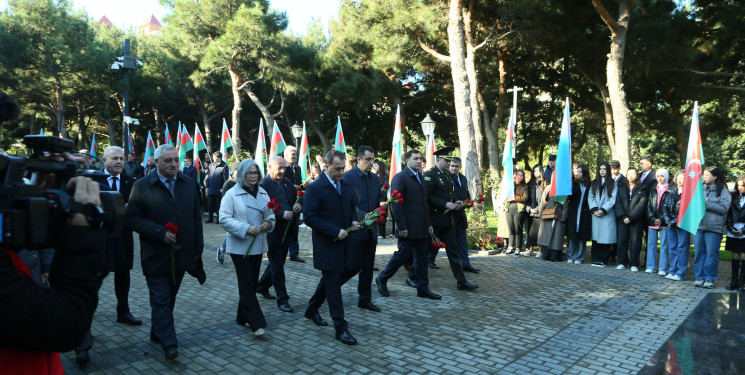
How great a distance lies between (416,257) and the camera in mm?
7020

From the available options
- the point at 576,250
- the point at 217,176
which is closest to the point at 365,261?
the point at 576,250

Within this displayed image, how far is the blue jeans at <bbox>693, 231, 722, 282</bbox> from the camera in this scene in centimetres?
780

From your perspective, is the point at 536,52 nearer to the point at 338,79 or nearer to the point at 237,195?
the point at 338,79

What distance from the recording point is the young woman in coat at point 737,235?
25.0 feet

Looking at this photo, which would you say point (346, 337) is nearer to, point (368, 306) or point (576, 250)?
point (368, 306)

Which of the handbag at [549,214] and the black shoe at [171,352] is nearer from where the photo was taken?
the black shoe at [171,352]

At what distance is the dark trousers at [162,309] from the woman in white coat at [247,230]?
712 mm

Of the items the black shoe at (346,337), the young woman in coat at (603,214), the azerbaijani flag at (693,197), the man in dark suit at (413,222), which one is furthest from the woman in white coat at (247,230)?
the young woman in coat at (603,214)

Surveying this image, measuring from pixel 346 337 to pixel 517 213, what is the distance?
6607 millimetres

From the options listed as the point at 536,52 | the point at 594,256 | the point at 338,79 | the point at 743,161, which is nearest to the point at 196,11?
the point at 338,79

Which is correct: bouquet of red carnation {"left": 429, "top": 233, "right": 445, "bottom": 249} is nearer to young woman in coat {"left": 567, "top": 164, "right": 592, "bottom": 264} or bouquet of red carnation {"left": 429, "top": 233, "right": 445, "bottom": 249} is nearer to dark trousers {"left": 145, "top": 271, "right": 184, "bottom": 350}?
dark trousers {"left": 145, "top": 271, "right": 184, "bottom": 350}

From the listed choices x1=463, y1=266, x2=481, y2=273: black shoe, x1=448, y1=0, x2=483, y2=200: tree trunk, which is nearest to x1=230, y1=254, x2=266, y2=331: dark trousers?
x1=463, y1=266, x2=481, y2=273: black shoe

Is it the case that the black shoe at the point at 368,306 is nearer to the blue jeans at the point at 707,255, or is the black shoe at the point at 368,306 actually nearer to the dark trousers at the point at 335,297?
the dark trousers at the point at 335,297

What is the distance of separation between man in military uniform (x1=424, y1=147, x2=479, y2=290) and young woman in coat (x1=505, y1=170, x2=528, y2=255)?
3.14 m
